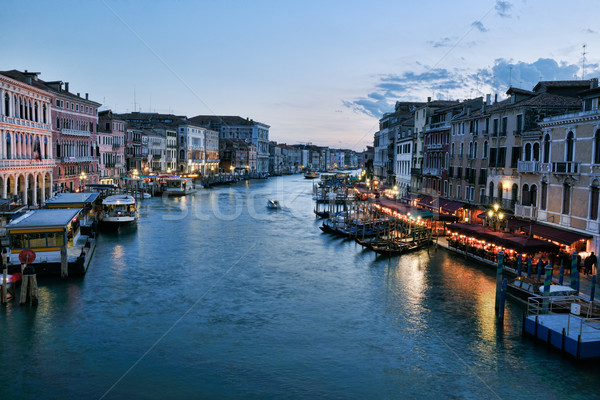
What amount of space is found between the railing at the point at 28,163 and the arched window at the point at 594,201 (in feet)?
109

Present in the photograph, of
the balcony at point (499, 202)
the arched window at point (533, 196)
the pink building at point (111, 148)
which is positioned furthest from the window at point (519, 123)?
the pink building at point (111, 148)

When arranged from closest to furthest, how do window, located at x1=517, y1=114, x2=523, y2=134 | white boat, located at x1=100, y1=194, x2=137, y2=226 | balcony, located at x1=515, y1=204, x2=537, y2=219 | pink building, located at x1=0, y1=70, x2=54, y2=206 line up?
balcony, located at x1=515, y1=204, x2=537, y2=219
window, located at x1=517, y1=114, x2=523, y2=134
pink building, located at x1=0, y1=70, x2=54, y2=206
white boat, located at x1=100, y1=194, x2=137, y2=226

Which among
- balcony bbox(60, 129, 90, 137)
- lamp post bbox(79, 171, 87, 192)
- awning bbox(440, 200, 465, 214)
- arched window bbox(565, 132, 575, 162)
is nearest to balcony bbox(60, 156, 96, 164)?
lamp post bbox(79, 171, 87, 192)

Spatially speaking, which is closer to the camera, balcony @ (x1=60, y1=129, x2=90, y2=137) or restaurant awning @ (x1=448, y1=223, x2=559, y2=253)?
restaurant awning @ (x1=448, y1=223, x2=559, y2=253)

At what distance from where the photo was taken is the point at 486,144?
97.6ft

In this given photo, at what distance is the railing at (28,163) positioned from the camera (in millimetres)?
33016

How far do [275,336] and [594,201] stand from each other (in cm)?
1379

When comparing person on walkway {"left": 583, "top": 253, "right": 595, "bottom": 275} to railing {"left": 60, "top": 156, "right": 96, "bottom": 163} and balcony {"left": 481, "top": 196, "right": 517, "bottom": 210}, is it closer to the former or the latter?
balcony {"left": 481, "top": 196, "right": 517, "bottom": 210}

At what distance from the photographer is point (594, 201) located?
64.8 ft

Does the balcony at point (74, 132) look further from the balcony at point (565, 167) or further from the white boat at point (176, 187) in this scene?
the balcony at point (565, 167)

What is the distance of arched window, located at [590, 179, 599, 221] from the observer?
19625mm

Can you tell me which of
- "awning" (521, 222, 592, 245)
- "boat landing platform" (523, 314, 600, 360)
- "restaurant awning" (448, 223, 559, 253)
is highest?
"awning" (521, 222, 592, 245)

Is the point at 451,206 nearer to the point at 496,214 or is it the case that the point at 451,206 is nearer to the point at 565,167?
the point at 496,214

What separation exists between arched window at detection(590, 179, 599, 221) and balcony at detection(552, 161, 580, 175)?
1.03 meters
